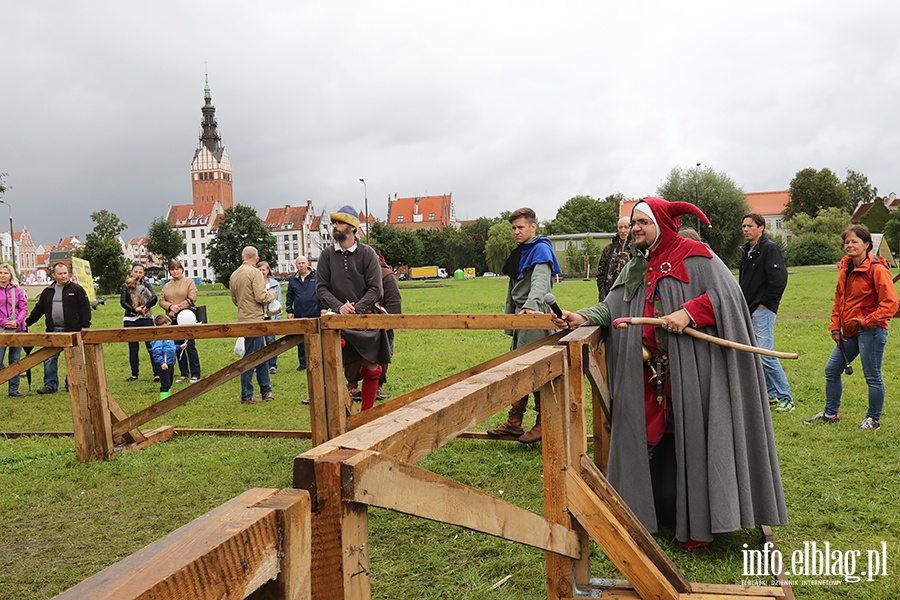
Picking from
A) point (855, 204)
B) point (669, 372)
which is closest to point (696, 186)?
point (855, 204)

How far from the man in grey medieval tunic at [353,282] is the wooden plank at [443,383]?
1.08 m

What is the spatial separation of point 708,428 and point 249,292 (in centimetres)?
725

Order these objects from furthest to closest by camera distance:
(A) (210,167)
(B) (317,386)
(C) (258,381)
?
(A) (210,167)
(C) (258,381)
(B) (317,386)

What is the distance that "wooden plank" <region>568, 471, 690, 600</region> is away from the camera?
10.3ft

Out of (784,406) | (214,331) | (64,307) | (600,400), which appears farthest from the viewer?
(64,307)

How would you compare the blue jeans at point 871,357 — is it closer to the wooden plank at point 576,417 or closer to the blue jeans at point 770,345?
the blue jeans at point 770,345

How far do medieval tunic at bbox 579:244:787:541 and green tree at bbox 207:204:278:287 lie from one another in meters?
68.4

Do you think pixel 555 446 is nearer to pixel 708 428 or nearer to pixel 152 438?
pixel 708 428

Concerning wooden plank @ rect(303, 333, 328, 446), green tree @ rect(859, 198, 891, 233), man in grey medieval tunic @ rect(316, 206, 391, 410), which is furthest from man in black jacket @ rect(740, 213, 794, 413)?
green tree @ rect(859, 198, 891, 233)

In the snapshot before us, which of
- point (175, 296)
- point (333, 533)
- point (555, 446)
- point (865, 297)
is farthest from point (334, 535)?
point (175, 296)

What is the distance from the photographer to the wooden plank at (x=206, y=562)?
40.8 inches

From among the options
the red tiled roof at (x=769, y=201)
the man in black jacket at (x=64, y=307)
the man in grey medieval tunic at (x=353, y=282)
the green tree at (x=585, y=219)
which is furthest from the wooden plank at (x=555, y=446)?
the red tiled roof at (x=769, y=201)

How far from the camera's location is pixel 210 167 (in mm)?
149250

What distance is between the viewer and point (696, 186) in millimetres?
61406
